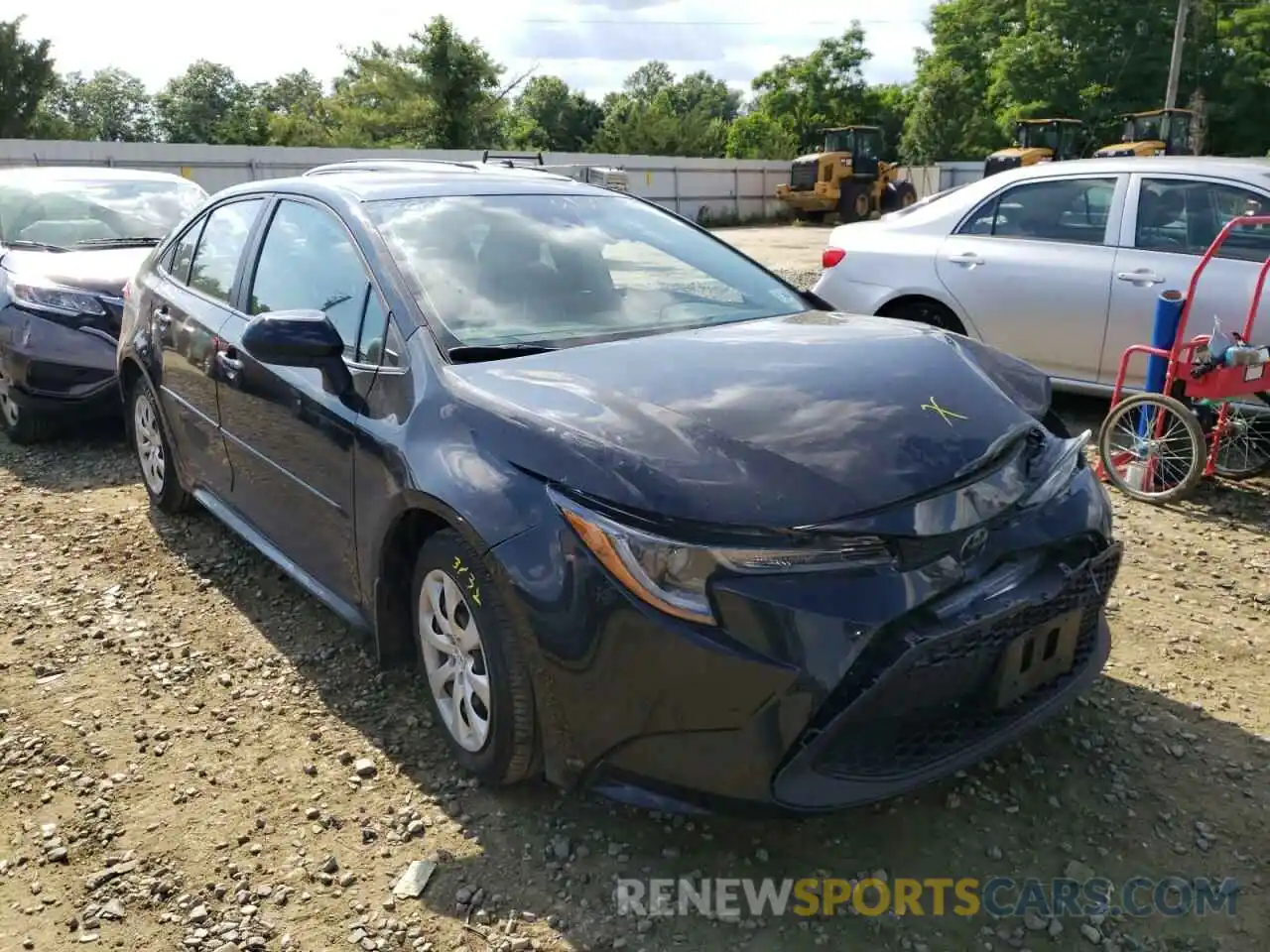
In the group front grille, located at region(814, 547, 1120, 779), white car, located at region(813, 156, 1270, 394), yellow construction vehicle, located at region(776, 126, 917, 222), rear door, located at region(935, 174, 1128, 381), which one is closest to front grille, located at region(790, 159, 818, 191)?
yellow construction vehicle, located at region(776, 126, 917, 222)

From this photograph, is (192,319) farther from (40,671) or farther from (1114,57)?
(1114,57)

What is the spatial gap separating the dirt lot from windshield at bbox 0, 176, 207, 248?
391 centimetres

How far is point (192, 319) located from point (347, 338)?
1.34 metres

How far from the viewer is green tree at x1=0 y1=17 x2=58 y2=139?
42656mm

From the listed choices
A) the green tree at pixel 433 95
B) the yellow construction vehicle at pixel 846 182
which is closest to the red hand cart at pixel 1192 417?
the yellow construction vehicle at pixel 846 182

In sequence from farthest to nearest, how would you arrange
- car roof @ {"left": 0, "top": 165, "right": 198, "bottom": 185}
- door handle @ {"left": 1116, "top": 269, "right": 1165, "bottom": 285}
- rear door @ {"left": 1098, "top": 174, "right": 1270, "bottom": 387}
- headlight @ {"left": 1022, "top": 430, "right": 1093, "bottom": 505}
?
car roof @ {"left": 0, "top": 165, "right": 198, "bottom": 185} < door handle @ {"left": 1116, "top": 269, "right": 1165, "bottom": 285} < rear door @ {"left": 1098, "top": 174, "right": 1270, "bottom": 387} < headlight @ {"left": 1022, "top": 430, "right": 1093, "bottom": 505}

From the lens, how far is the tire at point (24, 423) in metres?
6.09

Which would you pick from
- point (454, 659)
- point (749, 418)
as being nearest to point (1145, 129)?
point (749, 418)

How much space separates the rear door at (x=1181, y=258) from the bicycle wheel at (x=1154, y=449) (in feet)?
2.21

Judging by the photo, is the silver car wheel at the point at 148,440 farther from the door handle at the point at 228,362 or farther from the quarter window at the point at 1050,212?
the quarter window at the point at 1050,212

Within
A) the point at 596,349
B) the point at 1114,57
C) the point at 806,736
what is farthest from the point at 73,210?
the point at 1114,57

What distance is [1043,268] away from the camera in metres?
5.92

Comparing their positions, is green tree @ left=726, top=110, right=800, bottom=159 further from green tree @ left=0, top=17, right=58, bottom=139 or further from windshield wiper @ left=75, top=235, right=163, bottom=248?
windshield wiper @ left=75, top=235, right=163, bottom=248

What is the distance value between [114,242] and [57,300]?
0.94m
